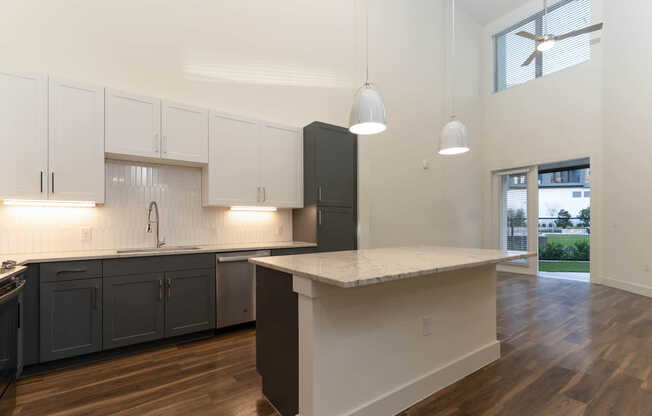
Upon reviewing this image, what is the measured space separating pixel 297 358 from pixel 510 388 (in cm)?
155

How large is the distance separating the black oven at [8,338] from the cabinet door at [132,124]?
1389 mm

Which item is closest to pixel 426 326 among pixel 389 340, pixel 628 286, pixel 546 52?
pixel 389 340

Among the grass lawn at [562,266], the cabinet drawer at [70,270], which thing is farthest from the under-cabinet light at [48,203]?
the grass lawn at [562,266]

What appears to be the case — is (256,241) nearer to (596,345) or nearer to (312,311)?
(312,311)

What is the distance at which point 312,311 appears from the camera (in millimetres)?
1537

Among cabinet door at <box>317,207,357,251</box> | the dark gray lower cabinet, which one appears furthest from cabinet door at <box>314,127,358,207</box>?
the dark gray lower cabinet

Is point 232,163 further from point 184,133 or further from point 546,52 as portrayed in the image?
point 546,52

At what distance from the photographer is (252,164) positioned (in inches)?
142

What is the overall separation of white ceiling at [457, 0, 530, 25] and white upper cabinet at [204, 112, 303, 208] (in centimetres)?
540

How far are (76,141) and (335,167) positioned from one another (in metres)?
2.67

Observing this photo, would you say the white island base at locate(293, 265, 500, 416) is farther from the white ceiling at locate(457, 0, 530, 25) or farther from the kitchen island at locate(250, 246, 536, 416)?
the white ceiling at locate(457, 0, 530, 25)

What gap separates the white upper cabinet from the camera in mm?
3379

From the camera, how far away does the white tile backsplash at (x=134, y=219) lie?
107 inches

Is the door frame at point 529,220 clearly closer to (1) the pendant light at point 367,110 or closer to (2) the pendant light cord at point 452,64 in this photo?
(2) the pendant light cord at point 452,64
